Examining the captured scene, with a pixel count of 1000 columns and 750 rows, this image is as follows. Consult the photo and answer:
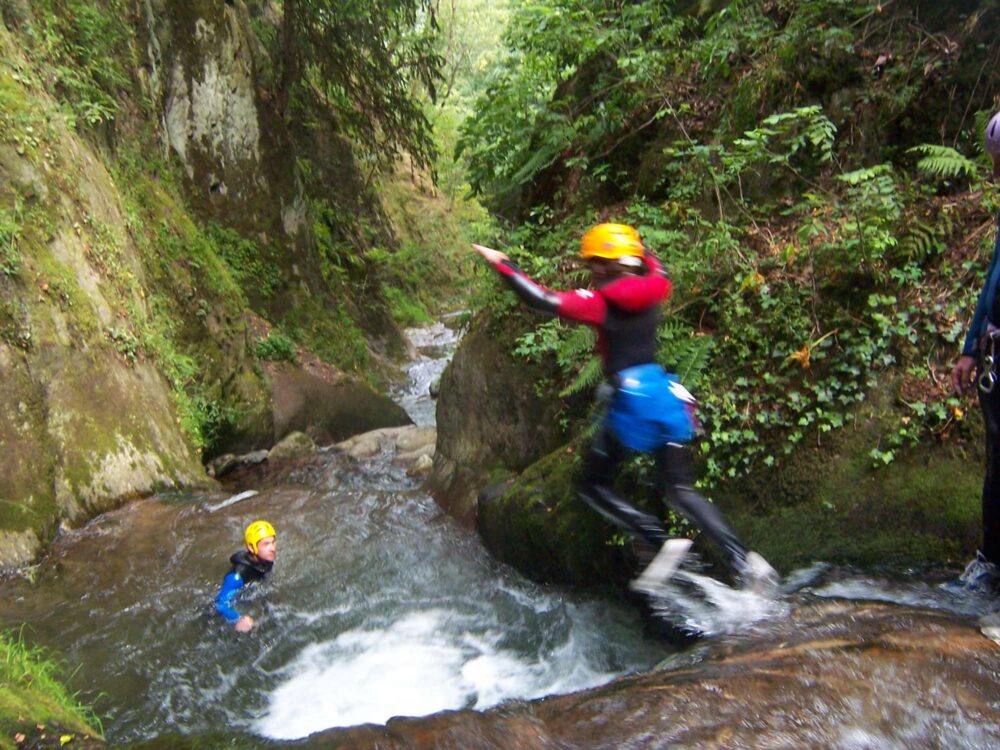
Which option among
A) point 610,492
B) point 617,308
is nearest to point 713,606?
point 610,492

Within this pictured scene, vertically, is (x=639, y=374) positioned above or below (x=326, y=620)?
above

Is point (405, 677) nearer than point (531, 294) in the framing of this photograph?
No

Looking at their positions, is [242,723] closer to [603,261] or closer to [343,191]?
[603,261]

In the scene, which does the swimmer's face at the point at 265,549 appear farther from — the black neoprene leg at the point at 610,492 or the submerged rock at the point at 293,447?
the submerged rock at the point at 293,447

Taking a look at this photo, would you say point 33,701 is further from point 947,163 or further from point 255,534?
point 947,163

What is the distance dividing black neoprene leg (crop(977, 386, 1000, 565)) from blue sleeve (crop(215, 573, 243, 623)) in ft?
18.6

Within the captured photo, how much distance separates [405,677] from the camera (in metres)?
5.70

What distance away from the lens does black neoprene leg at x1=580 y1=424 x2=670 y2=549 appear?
4.27 meters

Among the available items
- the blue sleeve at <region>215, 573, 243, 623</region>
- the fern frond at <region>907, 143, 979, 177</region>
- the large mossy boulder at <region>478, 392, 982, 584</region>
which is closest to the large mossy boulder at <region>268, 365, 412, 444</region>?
the blue sleeve at <region>215, 573, 243, 623</region>

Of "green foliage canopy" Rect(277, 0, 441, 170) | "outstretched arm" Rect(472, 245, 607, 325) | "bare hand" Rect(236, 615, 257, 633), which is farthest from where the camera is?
"green foliage canopy" Rect(277, 0, 441, 170)

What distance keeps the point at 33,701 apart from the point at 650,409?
359 centimetres

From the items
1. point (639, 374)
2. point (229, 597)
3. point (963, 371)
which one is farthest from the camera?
point (229, 597)

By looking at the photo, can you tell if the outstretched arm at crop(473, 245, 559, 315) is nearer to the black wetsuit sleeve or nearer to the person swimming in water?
the black wetsuit sleeve

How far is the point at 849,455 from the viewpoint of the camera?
477 cm
